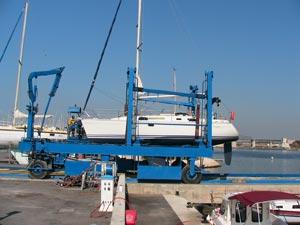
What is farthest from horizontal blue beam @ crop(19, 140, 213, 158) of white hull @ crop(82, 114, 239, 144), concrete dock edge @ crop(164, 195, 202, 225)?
white hull @ crop(82, 114, 239, 144)

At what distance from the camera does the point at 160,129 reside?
26078 mm

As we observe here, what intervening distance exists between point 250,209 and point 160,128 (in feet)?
42.2

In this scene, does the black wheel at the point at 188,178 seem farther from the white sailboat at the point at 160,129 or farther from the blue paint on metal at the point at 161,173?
the white sailboat at the point at 160,129

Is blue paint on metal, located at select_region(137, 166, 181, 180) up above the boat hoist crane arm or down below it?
below

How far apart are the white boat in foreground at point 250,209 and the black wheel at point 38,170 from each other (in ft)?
35.4

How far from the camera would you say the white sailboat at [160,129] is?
25.8 meters

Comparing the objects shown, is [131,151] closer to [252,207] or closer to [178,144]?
[178,144]

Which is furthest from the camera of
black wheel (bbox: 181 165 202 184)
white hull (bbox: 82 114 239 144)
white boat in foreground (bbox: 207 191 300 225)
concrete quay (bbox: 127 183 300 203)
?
white hull (bbox: 82 114 239 144)

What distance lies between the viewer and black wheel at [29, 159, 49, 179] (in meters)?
23.0

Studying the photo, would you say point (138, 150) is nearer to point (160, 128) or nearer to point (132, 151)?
point (132, 151)

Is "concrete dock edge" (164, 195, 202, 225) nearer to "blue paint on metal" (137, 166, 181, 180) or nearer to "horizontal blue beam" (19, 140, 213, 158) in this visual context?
"blue paint on metal" (137, 166, 181, 180)

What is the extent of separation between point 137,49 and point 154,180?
47.5 feet

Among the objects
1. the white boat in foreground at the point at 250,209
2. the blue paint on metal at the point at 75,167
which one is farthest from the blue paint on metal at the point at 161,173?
the white boat in foreground at the point at 250,209

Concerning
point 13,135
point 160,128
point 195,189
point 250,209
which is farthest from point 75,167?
point 13,135
